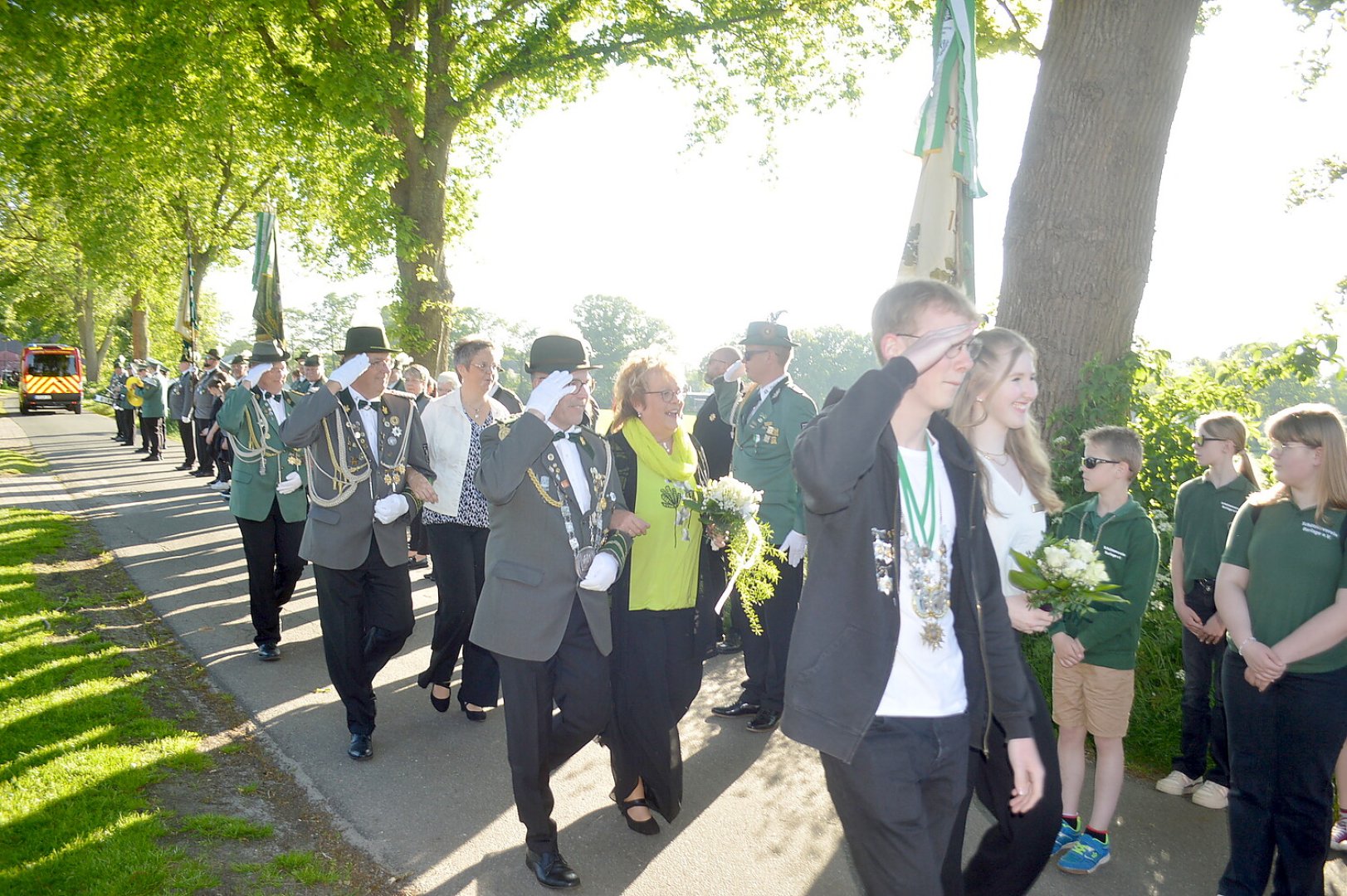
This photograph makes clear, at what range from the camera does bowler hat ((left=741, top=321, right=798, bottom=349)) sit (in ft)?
21.6

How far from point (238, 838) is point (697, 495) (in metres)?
2.63

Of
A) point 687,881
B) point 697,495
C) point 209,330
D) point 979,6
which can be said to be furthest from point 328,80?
point 209,330

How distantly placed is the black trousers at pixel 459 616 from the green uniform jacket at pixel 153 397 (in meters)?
19.4

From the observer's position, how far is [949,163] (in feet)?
15.8

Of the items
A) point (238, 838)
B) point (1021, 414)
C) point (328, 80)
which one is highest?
point (328, 80)

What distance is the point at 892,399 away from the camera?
2520 millimetres

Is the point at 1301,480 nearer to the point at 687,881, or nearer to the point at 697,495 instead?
the point at 697,495

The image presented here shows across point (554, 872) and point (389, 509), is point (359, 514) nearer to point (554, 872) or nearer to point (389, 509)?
point (389, 509)

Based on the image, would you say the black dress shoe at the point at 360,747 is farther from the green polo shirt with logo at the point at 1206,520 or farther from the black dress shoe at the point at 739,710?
the green polo shirt with logo at the point at 1206,520

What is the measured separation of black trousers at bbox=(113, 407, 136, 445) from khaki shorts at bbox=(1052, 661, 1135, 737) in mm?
27303

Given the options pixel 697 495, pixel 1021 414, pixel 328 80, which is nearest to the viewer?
pixel 1021 414

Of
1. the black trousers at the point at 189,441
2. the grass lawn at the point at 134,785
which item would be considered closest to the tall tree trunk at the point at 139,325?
the black trousers at the point at 189,441

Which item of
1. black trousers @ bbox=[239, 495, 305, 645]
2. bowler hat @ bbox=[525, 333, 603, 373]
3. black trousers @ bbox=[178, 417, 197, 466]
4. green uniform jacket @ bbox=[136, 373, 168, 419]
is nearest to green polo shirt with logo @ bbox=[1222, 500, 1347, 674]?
bowler hat @ bbox=[525, 333, 603, 373]

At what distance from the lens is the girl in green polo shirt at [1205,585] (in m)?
5.37
